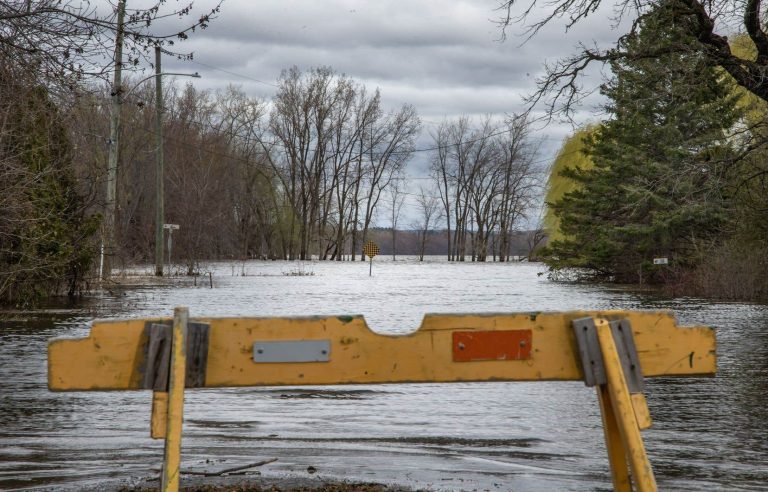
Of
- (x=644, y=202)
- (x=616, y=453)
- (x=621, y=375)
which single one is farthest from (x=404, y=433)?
(x=644, y=202)

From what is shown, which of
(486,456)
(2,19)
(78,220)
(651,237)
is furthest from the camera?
(651,237)

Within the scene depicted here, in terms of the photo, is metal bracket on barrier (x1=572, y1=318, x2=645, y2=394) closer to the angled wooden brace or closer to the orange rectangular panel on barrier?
the angled wooden brace

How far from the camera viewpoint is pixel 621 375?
4438mm

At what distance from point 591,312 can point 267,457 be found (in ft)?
12.1

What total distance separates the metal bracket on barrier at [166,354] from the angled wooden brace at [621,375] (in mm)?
1489

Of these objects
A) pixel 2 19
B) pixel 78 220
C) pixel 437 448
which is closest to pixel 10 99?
pixel 2 19

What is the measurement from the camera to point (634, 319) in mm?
4566

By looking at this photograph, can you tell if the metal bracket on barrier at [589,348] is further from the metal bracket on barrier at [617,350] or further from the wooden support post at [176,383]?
the wooden support post at [176,383]

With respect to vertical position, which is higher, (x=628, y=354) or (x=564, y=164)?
(x=564, y=164)

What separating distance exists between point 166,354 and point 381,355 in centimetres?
85

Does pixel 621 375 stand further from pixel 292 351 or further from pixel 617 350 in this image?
pixel 292 351

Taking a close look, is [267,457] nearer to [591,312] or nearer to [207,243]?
[591,312]

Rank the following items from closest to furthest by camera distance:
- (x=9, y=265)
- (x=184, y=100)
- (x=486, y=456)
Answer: (x=486, y=456), (x=9, y=265), (x=184, y=100)

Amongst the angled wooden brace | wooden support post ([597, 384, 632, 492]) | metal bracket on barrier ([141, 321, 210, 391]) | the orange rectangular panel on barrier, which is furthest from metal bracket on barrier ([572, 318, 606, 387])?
metal bracket on barrier ([141, 321, 210, 391])
